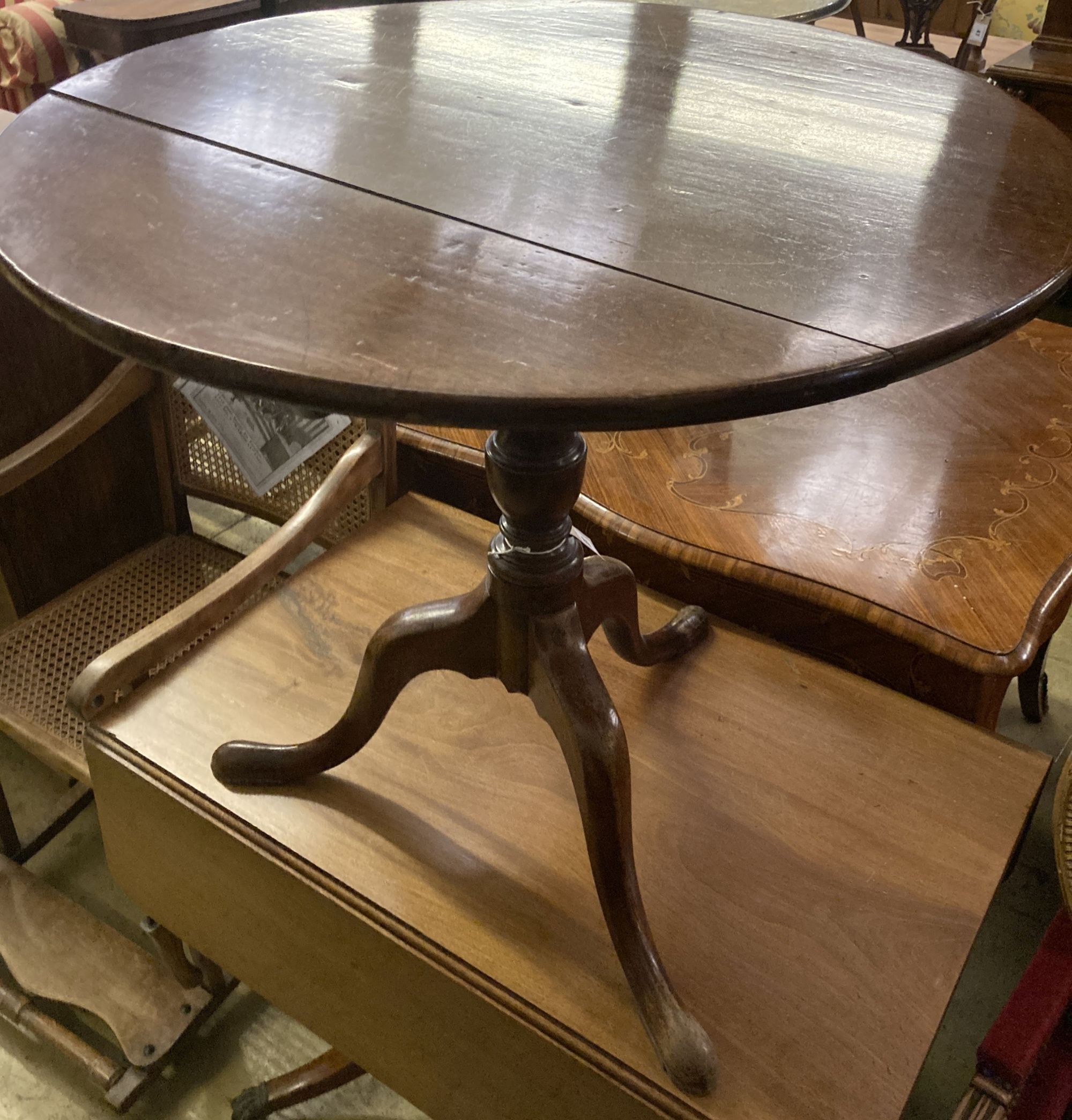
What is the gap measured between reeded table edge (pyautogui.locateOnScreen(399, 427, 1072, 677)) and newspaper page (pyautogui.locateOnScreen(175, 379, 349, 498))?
33cm

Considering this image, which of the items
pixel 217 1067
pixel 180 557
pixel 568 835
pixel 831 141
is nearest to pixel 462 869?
pixel 568 835

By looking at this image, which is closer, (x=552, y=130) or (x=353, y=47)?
(x=552, y=130)

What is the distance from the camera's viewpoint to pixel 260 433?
1.16m

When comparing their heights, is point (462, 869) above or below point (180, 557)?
above

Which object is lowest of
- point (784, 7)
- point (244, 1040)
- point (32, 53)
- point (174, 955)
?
point (244, 1040)

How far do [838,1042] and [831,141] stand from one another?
635mm

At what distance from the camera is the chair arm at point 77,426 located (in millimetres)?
1081

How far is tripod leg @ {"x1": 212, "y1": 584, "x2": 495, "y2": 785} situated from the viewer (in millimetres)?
793

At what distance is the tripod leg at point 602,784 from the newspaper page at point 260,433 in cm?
52

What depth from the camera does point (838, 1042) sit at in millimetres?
702

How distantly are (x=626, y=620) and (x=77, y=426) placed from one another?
2.18ft

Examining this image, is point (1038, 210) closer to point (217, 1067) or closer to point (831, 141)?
point (831, 141)

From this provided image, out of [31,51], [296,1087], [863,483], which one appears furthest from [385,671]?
[31,51]

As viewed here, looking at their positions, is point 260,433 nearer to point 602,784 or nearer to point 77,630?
point 77,630
